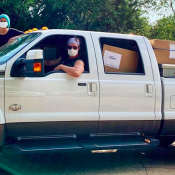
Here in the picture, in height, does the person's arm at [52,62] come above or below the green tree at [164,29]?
below

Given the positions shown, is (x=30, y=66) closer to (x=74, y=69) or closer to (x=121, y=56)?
(x=74, y=69)

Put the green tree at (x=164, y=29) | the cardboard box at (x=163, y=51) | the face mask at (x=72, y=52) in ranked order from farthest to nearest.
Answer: the green tree at (x=164, y=29)
the cardboard box at (x=163, y=51)
the face mask at (x=72, y=52)

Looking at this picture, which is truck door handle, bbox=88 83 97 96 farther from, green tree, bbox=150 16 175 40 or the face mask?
green tree, bbox=150 16 175 40

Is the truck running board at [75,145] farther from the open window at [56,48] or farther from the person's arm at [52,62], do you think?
the person's arm at [52,62]

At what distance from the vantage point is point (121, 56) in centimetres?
513

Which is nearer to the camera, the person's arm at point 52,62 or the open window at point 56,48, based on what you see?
the open window at point 56,48

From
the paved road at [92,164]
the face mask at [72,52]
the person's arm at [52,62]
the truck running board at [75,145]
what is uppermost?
the face mask at [72,52]

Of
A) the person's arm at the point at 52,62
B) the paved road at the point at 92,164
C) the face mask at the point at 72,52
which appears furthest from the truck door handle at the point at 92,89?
the paved road at the point at 92,164

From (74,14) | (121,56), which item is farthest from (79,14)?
(121,56)

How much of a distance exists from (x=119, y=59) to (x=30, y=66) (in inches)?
58.5

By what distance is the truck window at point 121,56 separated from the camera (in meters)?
5.01

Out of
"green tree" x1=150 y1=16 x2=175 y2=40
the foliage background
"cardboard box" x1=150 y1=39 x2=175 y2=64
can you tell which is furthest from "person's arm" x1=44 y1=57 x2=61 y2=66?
"green tree" x1=150 y1=16 x2=175 y2=40

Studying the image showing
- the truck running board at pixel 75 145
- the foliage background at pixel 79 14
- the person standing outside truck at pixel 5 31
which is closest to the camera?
the truck running board at pixel 75 145

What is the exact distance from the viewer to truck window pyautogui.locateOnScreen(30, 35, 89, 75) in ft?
15.9
